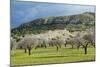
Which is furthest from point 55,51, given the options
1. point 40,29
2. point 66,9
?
point 66,9

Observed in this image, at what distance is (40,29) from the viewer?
103 inches

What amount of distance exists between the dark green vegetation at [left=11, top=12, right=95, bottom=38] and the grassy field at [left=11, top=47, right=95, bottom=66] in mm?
229

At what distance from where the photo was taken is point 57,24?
2.70 m

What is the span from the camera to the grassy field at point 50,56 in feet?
8.19

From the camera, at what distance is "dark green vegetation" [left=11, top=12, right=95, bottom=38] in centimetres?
254

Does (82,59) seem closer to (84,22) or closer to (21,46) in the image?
(84,22)

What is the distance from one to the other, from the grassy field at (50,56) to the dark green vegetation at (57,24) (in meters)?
0.23

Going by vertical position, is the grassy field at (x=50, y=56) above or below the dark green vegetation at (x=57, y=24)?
below

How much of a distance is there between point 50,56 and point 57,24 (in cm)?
40

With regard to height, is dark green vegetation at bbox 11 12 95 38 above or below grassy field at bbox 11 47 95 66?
above

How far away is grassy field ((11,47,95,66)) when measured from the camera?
98.3 inches

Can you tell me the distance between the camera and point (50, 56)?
265cm

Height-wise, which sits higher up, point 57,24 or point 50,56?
point 57,24
